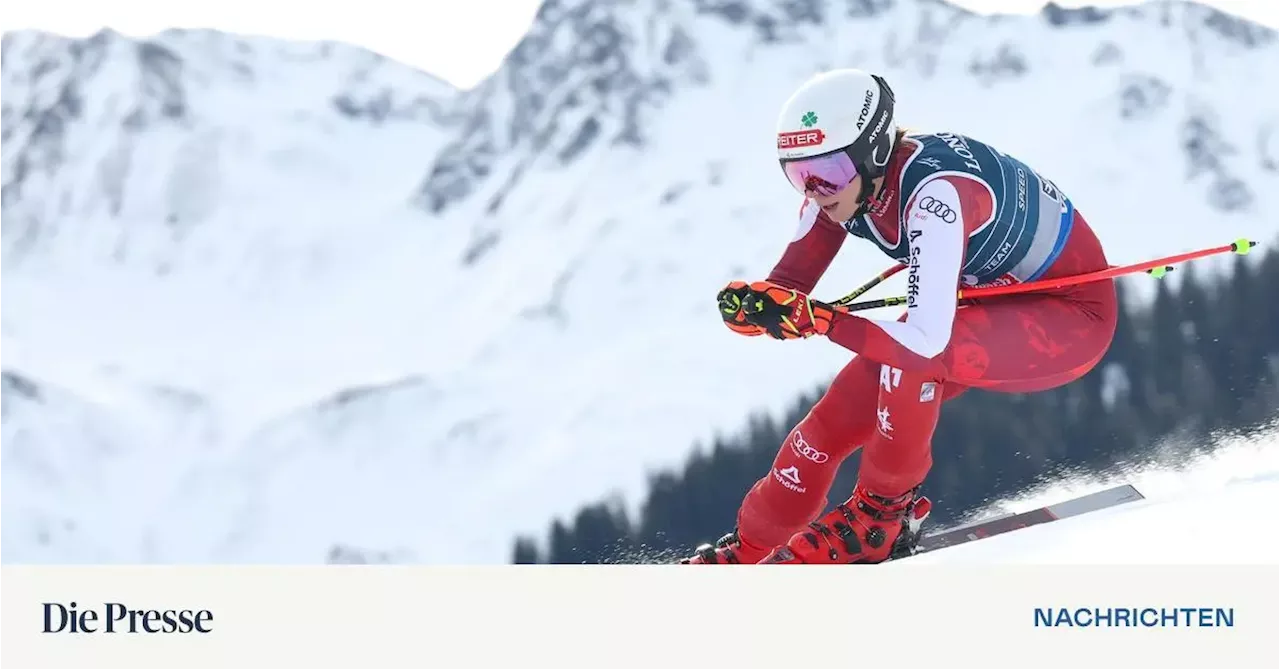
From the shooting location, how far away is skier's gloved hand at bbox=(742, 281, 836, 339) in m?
4.07

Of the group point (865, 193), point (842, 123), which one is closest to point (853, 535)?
point (865, 193)

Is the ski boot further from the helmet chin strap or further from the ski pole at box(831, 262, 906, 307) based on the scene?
the helmet chin strap

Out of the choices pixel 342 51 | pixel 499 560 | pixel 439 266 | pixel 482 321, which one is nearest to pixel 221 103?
pixel 342 51

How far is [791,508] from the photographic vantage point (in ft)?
15.4

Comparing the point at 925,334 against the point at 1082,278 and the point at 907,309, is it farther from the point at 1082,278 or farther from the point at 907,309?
the point at 1082,278

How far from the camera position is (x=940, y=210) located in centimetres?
414

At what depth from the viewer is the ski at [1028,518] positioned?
4867mm

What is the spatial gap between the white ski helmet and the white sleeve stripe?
0.99 feet

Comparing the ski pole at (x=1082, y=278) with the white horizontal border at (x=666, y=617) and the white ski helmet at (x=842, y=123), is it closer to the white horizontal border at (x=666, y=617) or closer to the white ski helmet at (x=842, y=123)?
the white ski helmet at (x=842, y=123)

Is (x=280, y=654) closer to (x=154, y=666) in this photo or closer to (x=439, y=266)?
(x=154, y=666)

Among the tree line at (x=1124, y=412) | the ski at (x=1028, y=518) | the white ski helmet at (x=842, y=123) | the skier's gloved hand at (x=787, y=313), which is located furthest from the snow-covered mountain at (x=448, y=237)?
the skier's gloved hand at (x=787, y=313)

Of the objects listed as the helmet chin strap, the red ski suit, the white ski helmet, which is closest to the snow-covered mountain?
the red ski suit

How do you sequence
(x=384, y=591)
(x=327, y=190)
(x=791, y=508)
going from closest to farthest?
(x=384, y=591) → (x=791, y=508) → (x=327, y=190)

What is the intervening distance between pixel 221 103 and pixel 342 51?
14.9ft
